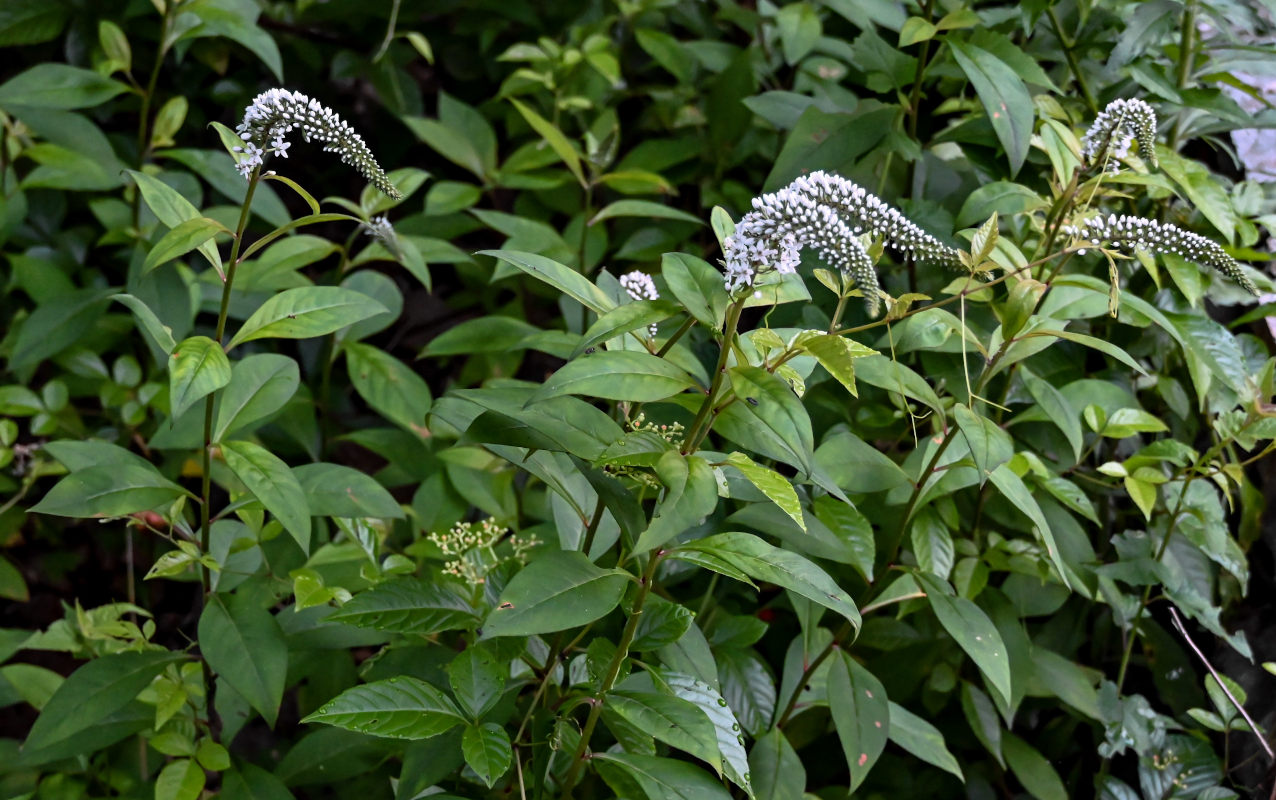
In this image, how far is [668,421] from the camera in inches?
65.3

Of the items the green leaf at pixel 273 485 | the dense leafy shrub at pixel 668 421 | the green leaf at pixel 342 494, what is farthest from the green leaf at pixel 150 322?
the green leaf at pixel 342 494

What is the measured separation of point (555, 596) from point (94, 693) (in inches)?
31.6

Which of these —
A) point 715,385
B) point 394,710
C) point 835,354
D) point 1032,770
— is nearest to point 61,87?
point 394,710

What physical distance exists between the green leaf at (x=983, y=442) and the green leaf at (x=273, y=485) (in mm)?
847

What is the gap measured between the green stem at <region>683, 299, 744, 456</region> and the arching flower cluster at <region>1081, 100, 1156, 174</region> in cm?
75

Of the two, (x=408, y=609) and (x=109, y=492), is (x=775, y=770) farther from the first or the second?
(x=109, y=492)

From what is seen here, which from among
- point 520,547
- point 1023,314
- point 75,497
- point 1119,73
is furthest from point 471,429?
point 1119,73

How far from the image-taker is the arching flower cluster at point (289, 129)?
1.11 m

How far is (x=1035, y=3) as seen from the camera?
→ 1696 mm

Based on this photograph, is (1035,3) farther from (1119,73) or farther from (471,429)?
(471,429)

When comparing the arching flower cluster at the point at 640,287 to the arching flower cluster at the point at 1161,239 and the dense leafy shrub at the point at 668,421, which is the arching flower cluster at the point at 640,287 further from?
the arching flower cluster at the point at 1161,239

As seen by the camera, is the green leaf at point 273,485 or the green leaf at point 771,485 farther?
the green leaf at point 273,485

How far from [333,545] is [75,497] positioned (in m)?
0.48

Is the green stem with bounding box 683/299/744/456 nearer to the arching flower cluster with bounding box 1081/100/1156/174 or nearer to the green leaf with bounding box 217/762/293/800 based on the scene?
the arching flower cluster with bounding box 1081/100/1156/174
